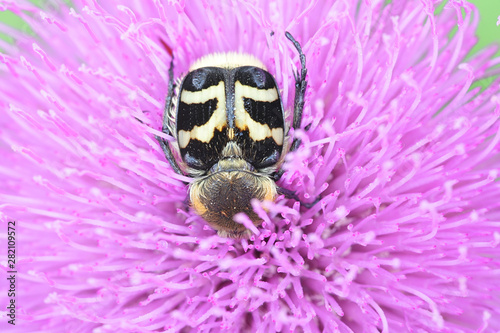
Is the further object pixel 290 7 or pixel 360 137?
pixel 290 7

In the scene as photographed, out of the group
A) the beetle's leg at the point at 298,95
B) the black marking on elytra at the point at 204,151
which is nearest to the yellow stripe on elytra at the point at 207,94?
the black marking on elytra at the point at 204,151

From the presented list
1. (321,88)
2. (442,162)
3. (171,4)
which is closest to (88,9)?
(171,4)

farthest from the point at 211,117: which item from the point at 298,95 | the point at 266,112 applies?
the point at 298,95

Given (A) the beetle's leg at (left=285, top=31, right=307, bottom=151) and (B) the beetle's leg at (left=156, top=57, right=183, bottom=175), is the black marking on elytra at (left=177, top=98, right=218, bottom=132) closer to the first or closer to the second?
(B) the beetle's leg at (left=156, top=57, right=183, bottom=175)

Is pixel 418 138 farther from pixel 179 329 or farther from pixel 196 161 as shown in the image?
pixel 179 329

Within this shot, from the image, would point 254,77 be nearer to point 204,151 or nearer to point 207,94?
point 207,94

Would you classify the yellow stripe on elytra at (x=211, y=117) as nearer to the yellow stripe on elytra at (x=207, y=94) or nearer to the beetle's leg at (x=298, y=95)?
the yellow stripe on elytra at (x=207, y=94)
